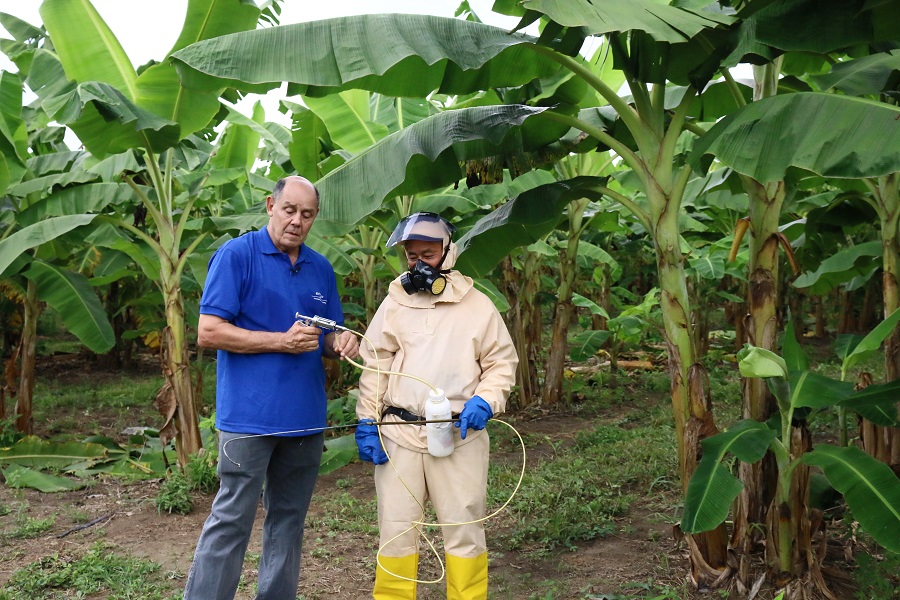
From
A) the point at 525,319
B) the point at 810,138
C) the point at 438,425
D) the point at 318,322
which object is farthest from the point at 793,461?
the point at 525,319

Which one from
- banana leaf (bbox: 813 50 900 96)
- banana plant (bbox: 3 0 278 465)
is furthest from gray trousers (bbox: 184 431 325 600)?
banana leaf (bbox: 813 50 900 96)

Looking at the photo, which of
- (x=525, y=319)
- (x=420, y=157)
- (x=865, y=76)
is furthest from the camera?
(x=525, y=319)

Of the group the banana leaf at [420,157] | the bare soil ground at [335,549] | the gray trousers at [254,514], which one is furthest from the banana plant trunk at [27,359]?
the gray trousers at [254,514]

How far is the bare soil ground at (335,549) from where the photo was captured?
4027mm

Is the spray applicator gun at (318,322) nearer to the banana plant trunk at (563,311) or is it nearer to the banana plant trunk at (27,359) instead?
the banana plant trunk at (563,311)

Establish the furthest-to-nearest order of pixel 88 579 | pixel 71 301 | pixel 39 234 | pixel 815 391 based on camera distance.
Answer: pixel 71 301 < pixel 39 234 < pixel 88 579 < pixel 815 391

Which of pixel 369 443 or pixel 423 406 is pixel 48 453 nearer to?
pixel 369 443

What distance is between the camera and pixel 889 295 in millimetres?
4828

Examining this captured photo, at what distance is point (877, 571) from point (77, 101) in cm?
490

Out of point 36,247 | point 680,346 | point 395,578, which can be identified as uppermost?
point 36,247

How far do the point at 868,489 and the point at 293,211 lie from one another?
2.55 metres

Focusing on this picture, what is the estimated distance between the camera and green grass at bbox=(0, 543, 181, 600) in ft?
13.1

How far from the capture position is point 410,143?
13.1 ft

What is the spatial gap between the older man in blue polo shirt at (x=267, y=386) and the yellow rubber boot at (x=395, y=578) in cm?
48
